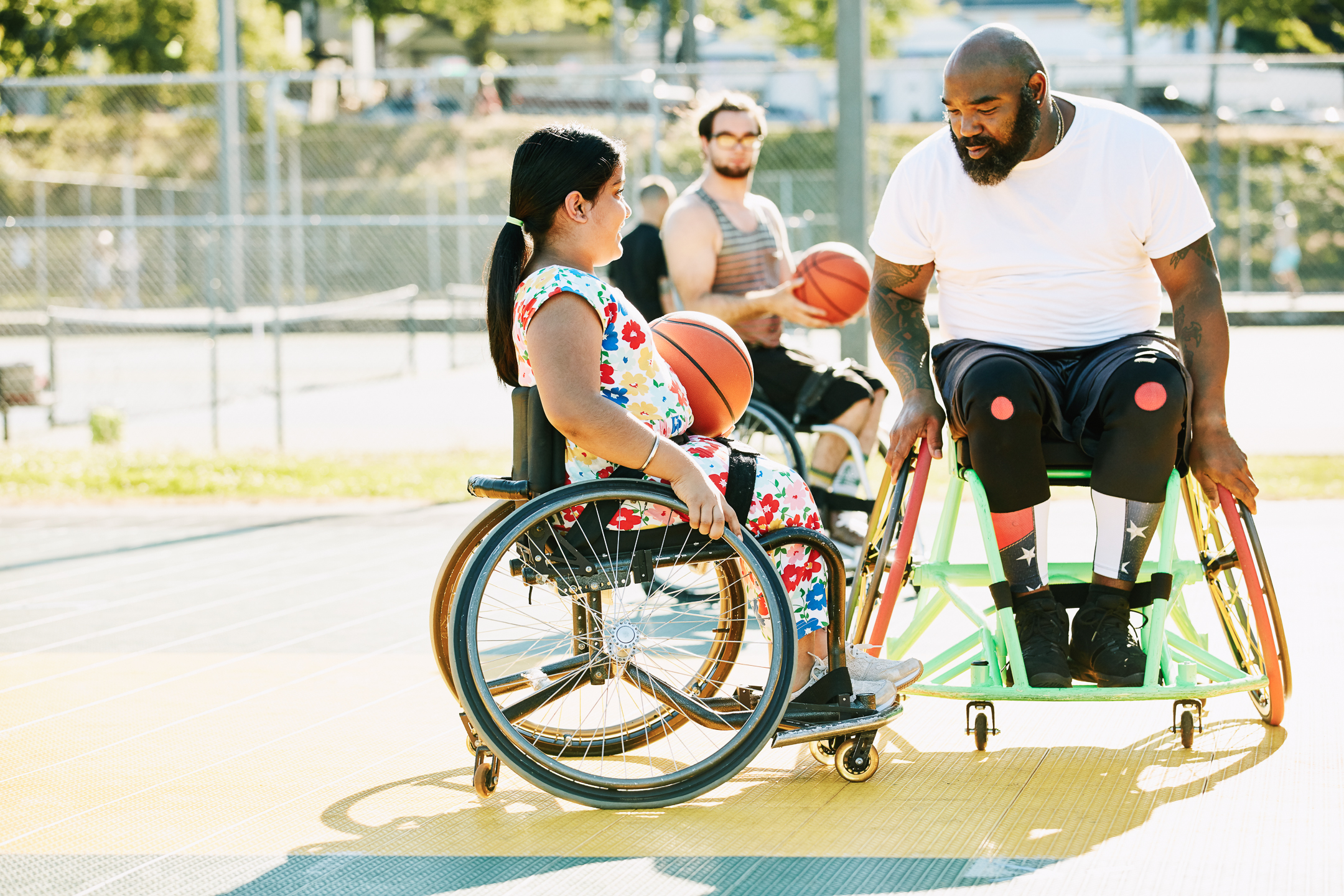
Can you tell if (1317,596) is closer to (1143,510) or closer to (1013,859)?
(1143,510)

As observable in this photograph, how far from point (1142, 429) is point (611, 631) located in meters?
1.26

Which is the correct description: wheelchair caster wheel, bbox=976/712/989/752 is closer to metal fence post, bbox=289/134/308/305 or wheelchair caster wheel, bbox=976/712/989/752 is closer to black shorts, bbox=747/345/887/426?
black shorts, bbox=747/345/887/426

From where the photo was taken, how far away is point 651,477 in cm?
312

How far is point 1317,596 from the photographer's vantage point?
5008mm

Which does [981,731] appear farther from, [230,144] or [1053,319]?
[230,144]

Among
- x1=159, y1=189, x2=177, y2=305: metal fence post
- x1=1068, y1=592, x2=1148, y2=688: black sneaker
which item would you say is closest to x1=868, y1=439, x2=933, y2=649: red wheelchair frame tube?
x1=1068, y1=592, x2=1148, y2=688: black sneaker

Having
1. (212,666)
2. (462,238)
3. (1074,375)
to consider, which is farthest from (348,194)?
(1074,375)

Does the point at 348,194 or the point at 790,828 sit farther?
the point at 348,194

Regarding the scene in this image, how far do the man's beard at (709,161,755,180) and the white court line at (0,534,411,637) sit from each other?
7.90 ft

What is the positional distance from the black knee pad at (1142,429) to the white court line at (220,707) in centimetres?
235

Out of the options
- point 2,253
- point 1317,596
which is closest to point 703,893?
point 1317,596

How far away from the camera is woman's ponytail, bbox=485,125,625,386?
10.3ft

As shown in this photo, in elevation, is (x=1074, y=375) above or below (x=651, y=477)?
above

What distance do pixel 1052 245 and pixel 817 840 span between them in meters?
1.60
